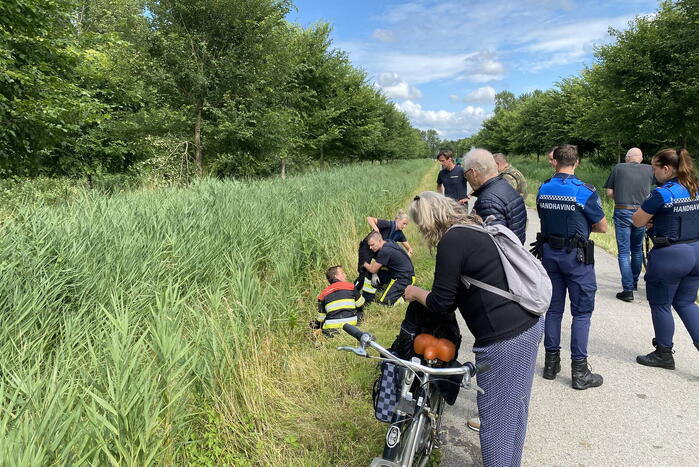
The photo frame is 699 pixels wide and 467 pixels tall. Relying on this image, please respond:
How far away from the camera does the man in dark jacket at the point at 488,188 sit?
2.96 m

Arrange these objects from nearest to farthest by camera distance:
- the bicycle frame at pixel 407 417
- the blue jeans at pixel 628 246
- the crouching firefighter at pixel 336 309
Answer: the bicycle frame at pixel 407 417 → the crouching firefighter at pixel 336 309 → the blue jeans at pixel 628 246

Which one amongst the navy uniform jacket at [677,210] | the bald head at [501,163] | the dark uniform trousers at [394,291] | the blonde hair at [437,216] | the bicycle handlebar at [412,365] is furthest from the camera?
the dark uniform trousers at [394,291]

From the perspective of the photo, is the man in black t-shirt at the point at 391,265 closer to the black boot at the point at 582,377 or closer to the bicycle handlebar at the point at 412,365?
the black boot at the point at 582,377

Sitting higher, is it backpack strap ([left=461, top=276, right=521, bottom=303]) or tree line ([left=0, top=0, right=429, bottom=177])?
tree line ([left=0, top=0, right=429, bottom=177])

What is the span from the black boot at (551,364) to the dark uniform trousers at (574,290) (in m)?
0.08

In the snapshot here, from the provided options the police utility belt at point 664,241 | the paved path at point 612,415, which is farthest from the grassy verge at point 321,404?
the police utility belt at point 664,241

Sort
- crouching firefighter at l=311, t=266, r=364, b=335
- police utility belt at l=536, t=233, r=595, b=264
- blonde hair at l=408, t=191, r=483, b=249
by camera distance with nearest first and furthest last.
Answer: blonde hair at l=408, t=191, r=483, b=249 → police utility belt at l=536, t=233, r=595, b=264 → crouching firefighter at l=311, t=266, r=364, b=335

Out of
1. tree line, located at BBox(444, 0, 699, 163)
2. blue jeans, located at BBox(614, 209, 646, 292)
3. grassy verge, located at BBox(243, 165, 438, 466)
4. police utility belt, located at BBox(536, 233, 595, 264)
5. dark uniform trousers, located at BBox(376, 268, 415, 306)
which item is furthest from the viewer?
tree line, located at BBox(444, 0, 699, 163)

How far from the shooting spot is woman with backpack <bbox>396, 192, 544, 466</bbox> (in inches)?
70.2

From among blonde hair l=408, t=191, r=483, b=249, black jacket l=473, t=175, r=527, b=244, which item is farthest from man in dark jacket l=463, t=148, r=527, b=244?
blonde hair l=408, t=191, r=483, b=249

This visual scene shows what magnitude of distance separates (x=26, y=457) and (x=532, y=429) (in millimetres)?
2791

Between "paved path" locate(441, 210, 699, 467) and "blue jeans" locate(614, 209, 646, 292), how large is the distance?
123 centimetres

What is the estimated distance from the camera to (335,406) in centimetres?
286

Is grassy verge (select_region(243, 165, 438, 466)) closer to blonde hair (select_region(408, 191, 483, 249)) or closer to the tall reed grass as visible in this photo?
the tall reed grass
